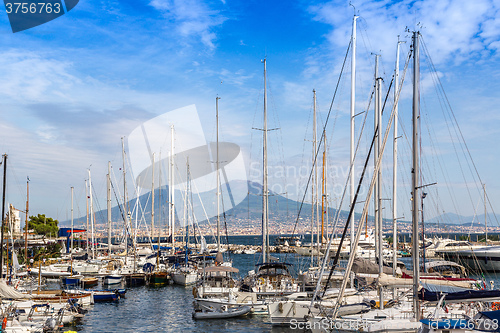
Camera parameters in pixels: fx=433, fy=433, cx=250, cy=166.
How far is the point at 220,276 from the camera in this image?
1289 inches

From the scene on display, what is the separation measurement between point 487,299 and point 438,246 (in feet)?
161

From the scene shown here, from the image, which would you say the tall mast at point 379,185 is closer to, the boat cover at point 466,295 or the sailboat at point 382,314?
the sailboat at point 382,314

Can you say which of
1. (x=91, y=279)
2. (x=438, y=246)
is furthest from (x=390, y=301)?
(x=438, y=246)

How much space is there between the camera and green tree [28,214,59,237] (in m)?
93.4

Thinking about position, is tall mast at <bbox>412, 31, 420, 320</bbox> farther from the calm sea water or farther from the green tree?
the green tree

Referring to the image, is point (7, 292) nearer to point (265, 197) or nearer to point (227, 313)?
point (227, 313)

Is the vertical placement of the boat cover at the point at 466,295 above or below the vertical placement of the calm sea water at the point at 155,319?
above

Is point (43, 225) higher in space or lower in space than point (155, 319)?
higher

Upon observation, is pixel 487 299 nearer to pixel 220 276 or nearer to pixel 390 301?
pixel 390 301

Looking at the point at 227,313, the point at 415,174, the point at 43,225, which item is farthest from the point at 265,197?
the point at 43,225

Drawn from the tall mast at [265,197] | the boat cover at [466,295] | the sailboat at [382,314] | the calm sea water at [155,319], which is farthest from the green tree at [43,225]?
the boat cover at [466,295]

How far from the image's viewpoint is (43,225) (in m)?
97.4

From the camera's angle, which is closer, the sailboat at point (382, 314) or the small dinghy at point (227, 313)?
the sailboat at point (382, 314)

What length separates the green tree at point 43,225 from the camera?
93450 millimetres
